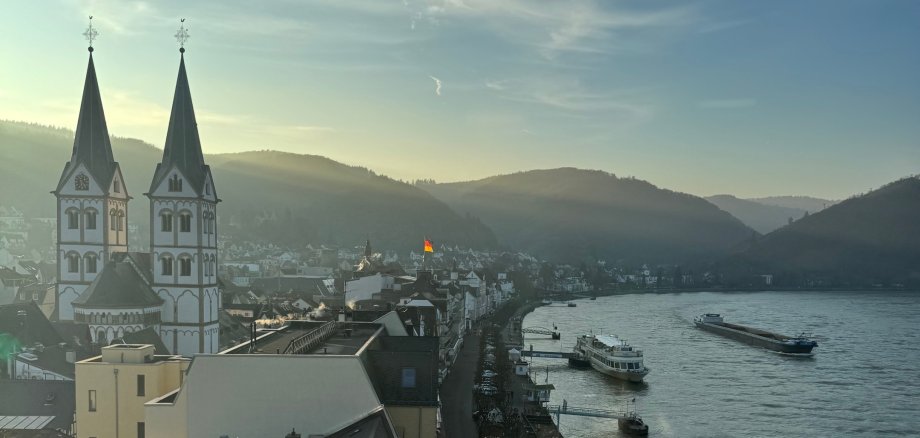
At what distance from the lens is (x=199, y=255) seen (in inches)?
1602

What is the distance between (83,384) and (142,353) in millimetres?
1727

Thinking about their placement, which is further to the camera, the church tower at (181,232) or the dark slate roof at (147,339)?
the church tower at (181,232)

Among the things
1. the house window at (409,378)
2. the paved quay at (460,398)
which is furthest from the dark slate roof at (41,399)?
the paved quay at (460,398)

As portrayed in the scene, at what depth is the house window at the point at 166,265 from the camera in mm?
40656

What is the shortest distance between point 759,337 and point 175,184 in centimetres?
6237

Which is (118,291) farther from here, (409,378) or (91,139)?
(409,378)

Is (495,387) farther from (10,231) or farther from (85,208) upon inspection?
(10,231)

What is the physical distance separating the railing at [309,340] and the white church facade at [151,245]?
1715 cm

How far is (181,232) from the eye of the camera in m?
40.5

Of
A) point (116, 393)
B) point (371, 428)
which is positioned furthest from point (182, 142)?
point (371, 428)

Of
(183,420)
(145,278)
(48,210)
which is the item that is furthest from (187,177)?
(48,210)

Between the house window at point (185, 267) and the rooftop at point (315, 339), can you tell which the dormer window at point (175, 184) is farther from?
the rooftop at point (315, 339)

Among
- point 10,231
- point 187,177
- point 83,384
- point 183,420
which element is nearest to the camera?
point 183,420

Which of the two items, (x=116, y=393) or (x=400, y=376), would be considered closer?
(x=400, y=376)
